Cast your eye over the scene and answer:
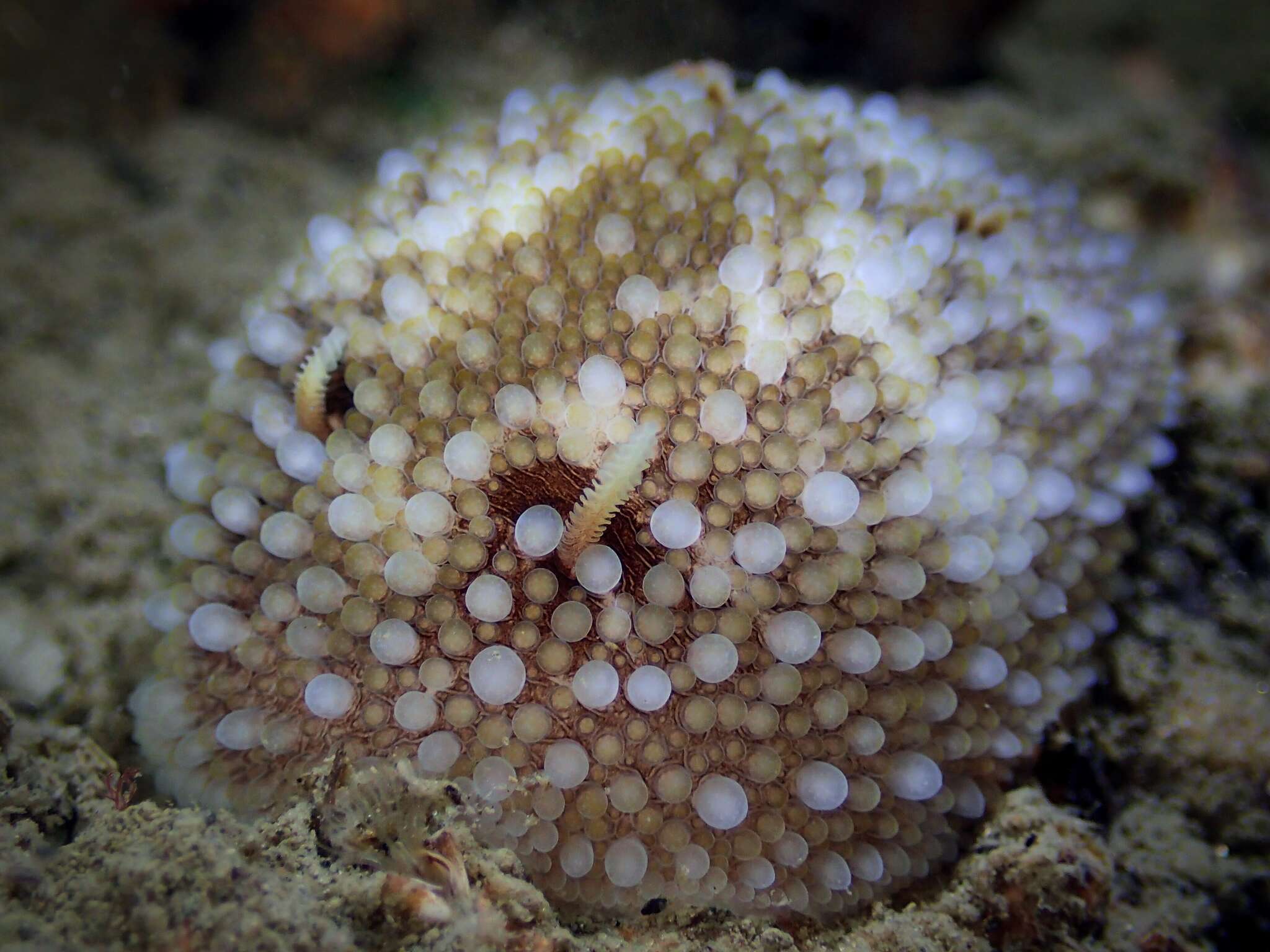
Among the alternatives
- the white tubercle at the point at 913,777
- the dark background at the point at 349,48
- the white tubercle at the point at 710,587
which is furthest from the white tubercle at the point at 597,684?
the dark background at the point at 349,48

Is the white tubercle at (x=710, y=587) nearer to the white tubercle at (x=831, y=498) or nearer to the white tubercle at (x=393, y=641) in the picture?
the white tubercle at (x=831, y=498)

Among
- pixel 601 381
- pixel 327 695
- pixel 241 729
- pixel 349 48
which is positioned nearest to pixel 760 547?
pixel 601 381

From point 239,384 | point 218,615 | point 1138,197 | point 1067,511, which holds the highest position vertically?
point 1138,197

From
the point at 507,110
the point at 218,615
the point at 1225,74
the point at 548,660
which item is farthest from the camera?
the point at 1225,74

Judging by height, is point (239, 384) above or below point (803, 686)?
above

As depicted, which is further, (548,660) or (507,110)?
→ (507,110)

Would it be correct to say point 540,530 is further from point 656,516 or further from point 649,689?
point 649,689

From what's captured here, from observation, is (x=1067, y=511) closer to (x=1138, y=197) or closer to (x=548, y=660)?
(x=548, y=660)

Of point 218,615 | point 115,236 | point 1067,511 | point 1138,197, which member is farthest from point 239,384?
point 1138,197
